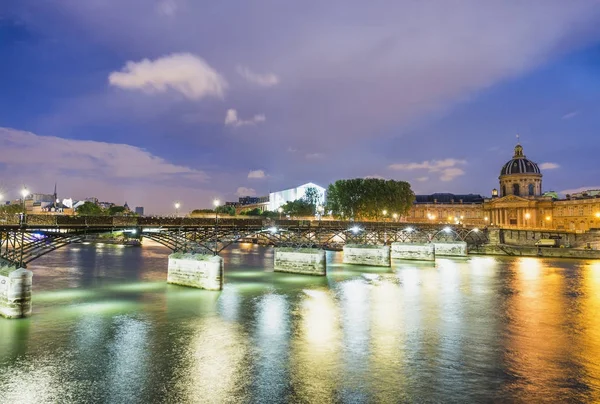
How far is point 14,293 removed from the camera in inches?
1186

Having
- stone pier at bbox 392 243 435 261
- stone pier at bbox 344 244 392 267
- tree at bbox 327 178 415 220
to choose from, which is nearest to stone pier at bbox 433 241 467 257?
stone pier at bbox 392 243 435 261

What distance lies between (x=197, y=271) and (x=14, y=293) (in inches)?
743

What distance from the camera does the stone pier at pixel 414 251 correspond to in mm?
87512

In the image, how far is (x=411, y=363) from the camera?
73.8 feet

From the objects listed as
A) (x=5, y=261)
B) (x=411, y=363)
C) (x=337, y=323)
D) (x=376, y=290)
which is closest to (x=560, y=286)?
(x=376, y=290)

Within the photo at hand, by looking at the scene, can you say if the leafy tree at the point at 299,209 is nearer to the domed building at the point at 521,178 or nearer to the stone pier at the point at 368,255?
the domed building at the point at 521,178

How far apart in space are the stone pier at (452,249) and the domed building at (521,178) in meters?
95.3

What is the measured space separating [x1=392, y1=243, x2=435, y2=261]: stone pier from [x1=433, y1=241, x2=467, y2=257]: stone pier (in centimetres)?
1468

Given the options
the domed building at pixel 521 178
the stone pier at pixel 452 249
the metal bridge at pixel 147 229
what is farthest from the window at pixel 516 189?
the metal bridge at pixel 147 229

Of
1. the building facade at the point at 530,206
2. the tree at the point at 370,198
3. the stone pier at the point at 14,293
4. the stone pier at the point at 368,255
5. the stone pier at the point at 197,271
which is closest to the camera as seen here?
the stone pier at the point at 14,293

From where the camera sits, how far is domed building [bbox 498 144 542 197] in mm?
176625

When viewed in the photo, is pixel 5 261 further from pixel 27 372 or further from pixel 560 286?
pixel 560 286

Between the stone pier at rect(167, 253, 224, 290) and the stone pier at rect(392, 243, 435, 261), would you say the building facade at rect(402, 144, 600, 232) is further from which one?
the stone pier at rect(167, 253, 224, 290)

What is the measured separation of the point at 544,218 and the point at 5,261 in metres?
172
